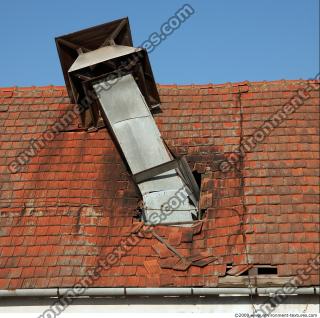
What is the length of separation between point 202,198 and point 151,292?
6.19 feet

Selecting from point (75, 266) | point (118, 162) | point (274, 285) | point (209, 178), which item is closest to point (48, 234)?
point (75, 266)

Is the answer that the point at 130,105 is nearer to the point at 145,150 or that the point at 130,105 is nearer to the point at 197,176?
the point at 145,150

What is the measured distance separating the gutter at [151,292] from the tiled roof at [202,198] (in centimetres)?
10

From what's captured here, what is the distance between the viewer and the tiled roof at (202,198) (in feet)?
27.6

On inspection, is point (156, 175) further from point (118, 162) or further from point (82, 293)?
point (82, 293)

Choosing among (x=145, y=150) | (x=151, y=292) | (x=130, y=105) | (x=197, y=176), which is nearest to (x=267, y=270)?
(x=151, y=292)

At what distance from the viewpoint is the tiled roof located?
331 inches

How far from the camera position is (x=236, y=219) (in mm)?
8883

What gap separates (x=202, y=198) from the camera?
9398 millimetres

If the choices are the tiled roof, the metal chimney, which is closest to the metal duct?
the metal chimney

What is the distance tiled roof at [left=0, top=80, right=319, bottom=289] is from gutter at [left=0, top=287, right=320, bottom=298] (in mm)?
95

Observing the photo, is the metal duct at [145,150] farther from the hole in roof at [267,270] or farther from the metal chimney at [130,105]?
the hole in roof at [267,270]

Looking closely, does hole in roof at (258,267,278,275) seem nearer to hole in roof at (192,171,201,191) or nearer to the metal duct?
the metal duct

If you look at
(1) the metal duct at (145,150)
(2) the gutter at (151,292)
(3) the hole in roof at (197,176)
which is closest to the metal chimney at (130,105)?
(1) the metal duct at (145,150)
